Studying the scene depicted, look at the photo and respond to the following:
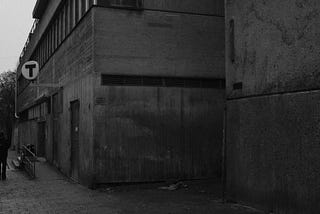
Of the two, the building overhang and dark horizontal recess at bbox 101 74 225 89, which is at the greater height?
the building overhang

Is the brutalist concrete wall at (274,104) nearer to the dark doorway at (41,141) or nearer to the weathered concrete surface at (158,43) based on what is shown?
the weathered concrete surface at (158,43)

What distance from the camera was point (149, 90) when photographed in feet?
49.4

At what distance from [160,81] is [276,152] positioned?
6.52 meters

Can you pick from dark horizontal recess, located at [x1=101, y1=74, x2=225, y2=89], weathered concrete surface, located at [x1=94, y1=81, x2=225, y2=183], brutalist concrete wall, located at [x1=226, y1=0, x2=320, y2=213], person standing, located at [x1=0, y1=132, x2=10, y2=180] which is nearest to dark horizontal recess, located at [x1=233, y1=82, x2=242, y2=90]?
brutalist concrete wall, located at [x1=226, y1=0, x2=320, y2=213]

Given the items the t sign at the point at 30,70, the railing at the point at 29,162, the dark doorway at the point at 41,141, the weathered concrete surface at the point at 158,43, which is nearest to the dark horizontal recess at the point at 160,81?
the weathered concrete surface at the point at 158,43

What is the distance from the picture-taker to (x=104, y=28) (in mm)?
14766

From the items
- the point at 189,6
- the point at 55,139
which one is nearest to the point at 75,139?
the point at 55,139

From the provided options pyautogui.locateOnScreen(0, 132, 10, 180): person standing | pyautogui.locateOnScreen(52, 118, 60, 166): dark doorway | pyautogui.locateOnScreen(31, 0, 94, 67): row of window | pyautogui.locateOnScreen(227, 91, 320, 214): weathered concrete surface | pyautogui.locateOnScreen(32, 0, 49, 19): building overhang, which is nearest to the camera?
pyautogui.locateOnScreen(227, 91, 320, 214): weathered concrete surface

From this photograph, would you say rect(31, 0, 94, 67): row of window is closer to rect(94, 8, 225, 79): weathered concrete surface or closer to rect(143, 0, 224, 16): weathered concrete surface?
rect(94, 8, 225, 79): weathered concrete surface

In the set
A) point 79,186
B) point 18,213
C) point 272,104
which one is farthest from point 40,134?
point 272,104

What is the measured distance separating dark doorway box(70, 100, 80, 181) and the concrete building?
52 centimetres

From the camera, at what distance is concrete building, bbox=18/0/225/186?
14641mm

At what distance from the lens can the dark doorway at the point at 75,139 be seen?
17016mm

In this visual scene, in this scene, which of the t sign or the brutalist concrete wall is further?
the t sign
